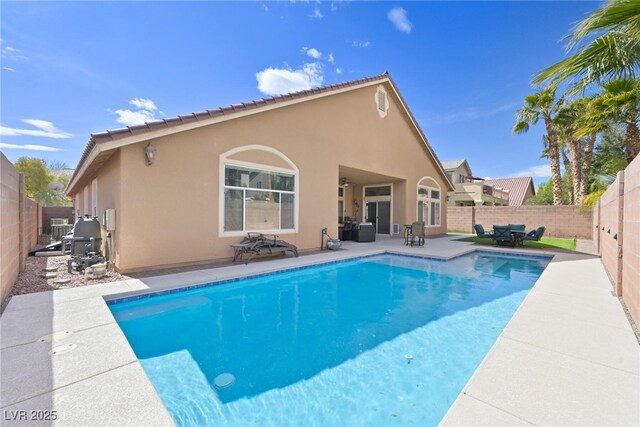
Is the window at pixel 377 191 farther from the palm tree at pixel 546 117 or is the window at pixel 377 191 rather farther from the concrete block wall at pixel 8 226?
the concrete block wall at pixel 8 226

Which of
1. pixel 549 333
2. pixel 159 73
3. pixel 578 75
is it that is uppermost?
pixel 159 73

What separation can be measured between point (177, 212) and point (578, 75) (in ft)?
31.7

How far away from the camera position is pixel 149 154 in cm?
724

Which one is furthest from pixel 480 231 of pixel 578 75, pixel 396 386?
pixel 396 386

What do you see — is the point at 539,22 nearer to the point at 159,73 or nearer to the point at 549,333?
the point at 549,333

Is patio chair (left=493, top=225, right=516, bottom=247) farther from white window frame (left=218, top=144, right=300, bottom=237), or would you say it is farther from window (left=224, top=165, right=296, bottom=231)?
window (left=224, top=165, right=296, bottom=231)

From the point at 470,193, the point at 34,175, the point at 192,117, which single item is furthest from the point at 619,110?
the point at 34,175

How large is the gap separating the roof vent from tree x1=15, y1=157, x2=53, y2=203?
3558 cm

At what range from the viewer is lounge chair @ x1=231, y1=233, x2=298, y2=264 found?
9069mm

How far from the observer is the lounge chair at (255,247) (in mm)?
9069

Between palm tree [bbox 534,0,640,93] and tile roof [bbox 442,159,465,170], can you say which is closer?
palm tree [bbox 534,0,640,93]

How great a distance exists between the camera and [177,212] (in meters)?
7.96

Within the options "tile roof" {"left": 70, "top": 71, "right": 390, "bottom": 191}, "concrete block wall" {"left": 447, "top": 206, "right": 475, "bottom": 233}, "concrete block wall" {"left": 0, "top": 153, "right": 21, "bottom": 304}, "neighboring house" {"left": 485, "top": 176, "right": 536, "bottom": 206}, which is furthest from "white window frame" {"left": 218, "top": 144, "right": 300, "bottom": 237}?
"neighboring house" {"left": 485, "top": 176, "right": 536, "bottom": 206}

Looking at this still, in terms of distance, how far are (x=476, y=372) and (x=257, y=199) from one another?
27.3ft
